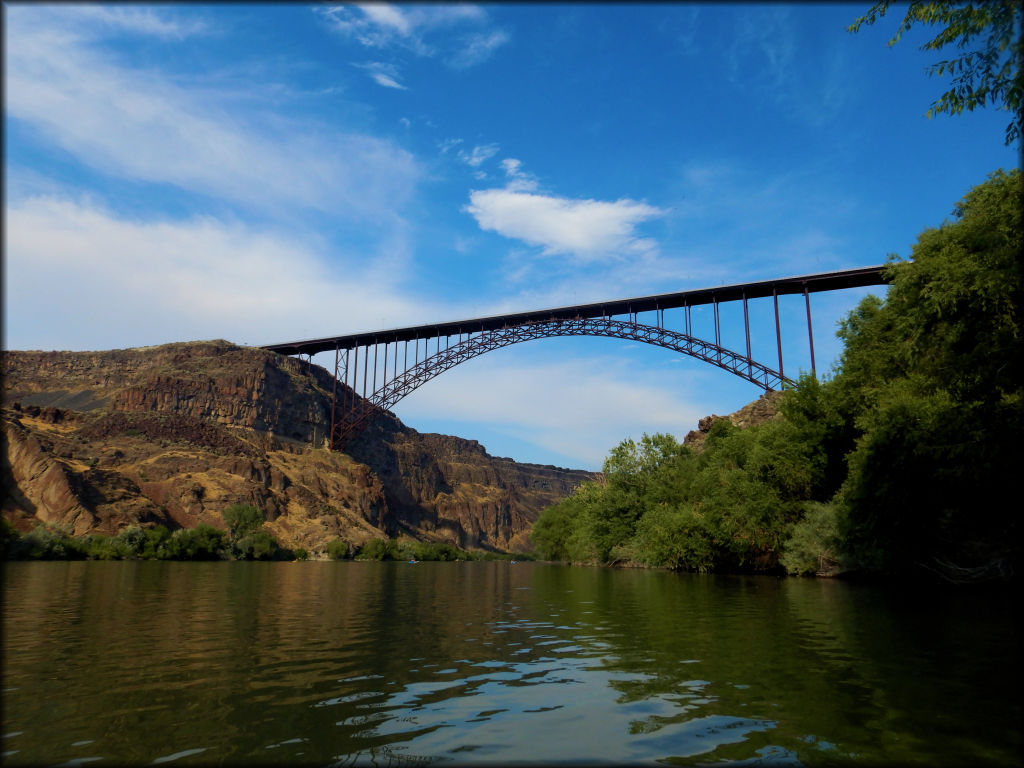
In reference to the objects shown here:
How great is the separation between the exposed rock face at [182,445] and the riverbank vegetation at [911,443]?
6560 cm

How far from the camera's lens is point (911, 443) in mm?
18781

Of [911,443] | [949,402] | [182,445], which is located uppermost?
[182,445]

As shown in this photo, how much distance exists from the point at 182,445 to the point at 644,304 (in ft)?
229

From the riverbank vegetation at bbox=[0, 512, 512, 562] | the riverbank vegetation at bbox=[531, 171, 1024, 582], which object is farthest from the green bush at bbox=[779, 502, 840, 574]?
the riverbank vegetation at bbox=[0, 512, 512, 562]

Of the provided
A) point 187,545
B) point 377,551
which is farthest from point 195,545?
point 377,551

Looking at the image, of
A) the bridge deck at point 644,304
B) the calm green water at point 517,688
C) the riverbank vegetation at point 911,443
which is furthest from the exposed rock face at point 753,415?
the calm green water at point 517,688

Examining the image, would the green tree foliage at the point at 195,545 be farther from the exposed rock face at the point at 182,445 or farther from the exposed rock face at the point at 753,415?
the exposed rock face at the point at 753,415

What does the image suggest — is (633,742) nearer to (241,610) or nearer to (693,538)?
(241,610)

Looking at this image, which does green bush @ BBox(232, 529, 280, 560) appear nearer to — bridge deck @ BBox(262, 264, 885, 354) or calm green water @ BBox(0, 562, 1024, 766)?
bridge deck @ BBox(262, 264, 885, 354)

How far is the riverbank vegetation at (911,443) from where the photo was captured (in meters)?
16.3

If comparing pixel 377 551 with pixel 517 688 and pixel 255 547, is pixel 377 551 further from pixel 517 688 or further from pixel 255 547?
pixel 517 688

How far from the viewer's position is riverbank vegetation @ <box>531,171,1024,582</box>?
16281mm

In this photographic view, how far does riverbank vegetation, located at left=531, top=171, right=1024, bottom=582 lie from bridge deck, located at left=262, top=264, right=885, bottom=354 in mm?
14186

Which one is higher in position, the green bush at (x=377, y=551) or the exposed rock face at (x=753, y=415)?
the exposed rock face at (x=753, y=415)
